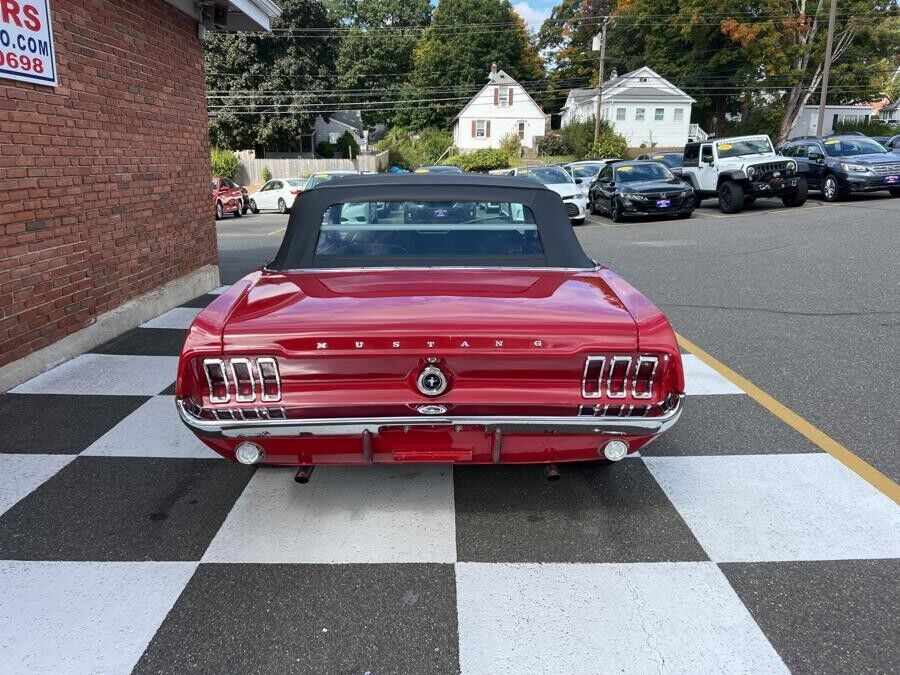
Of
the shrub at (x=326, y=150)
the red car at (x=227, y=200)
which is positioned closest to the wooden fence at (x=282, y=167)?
the shrub at (x=326, y=150)

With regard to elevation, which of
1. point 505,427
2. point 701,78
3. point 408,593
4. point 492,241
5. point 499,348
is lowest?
point 408,593

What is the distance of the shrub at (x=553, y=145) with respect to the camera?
54.8 m

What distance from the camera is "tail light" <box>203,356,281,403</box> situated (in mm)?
2627

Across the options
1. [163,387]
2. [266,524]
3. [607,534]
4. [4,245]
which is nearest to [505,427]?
[607,534]

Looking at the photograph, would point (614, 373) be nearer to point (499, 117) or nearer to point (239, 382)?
point (239, 382)

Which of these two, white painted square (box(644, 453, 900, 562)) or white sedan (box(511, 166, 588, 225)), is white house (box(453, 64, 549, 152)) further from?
white painted square (box(644, 453, 900, 562))

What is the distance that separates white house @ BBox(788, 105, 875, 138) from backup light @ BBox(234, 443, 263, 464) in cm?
5975

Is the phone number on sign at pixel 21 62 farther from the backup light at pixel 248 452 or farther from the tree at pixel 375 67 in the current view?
the tree at pixel 375 67

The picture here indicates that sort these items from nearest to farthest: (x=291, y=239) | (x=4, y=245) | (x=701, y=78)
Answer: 1. (x=291, y=239)
2. (x=4, y=245)
3. (x=701, y=78)

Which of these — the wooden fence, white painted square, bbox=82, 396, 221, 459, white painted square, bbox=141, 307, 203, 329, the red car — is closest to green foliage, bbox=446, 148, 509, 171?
the wooden fence

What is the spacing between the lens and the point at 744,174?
17.4 meters

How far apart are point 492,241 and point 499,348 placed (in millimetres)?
1296

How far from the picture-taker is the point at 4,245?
4.80 metres

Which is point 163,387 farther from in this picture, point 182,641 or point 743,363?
point 743,363
